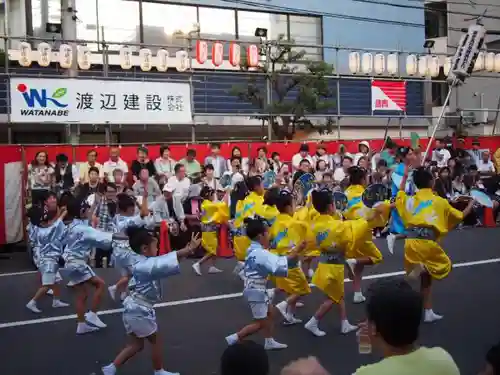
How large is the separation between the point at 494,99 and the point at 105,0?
54.3ft

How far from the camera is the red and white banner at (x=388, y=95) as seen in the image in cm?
1891

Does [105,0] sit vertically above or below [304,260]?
above

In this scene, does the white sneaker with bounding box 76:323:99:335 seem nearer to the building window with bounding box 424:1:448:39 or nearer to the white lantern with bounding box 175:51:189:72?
the white lantern with bounding box 175:51:189:72

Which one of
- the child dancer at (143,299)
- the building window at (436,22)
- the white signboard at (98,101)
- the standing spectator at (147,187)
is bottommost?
the child dancer at (143,299)

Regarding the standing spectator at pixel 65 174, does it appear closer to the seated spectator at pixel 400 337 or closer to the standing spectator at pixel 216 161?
the standing spectator at pixel 216 161

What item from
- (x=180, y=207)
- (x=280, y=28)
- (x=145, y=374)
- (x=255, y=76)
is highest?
(x=280, y=28)

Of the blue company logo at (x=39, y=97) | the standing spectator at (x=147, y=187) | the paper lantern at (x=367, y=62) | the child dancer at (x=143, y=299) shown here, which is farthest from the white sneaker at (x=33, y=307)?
the paper lantern at (x=367, y=62)

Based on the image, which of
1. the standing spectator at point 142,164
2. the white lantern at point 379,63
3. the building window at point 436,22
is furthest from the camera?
the building window at point 436,22

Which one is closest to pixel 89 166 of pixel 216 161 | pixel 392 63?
pixel 216 161

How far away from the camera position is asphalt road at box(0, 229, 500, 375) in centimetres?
633

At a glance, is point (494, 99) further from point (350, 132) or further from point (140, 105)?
point (140, 105)

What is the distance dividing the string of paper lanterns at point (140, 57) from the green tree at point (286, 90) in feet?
2.10

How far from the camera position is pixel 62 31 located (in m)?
17.8

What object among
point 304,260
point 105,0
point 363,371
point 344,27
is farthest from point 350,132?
point 363,371
